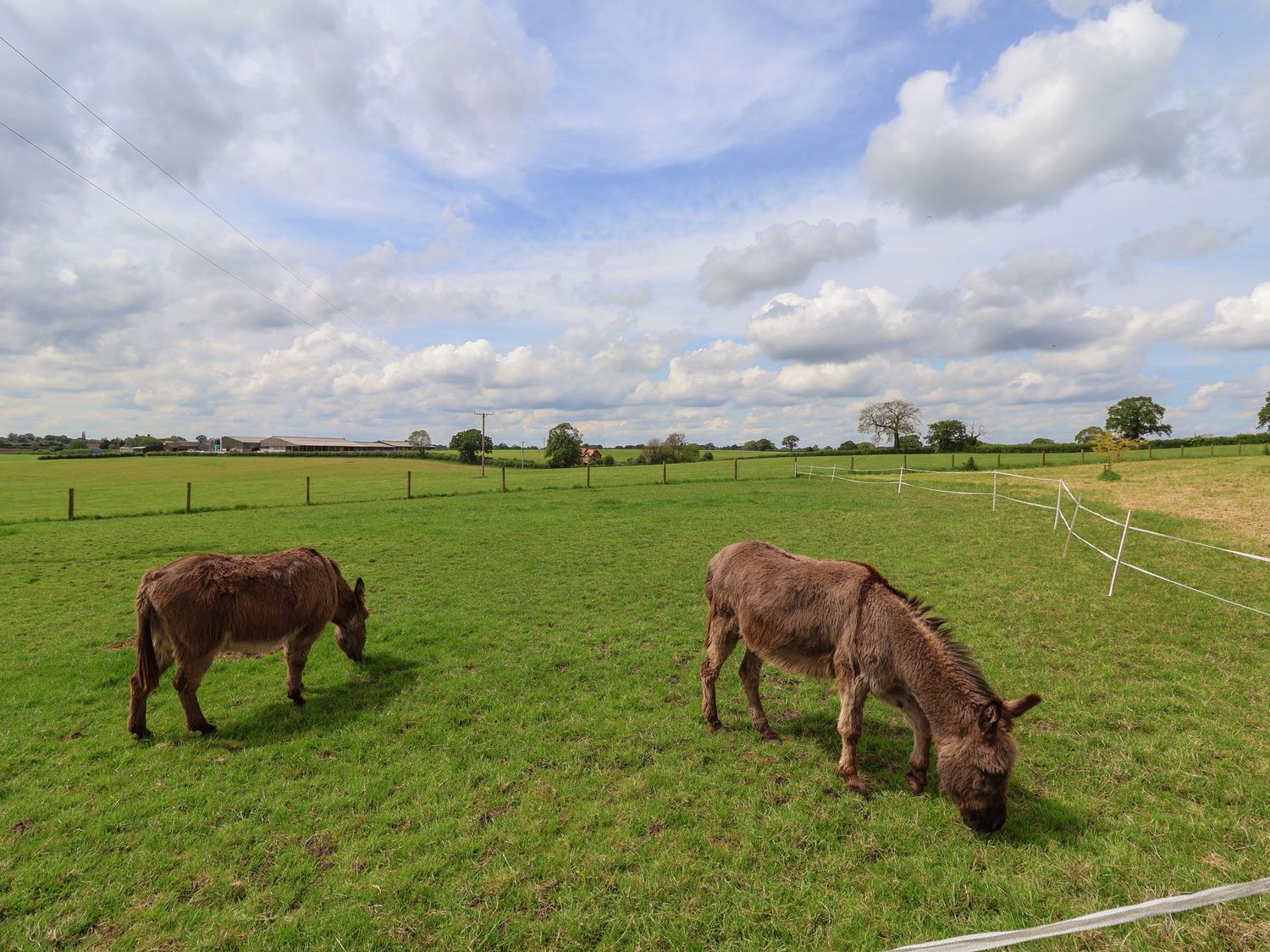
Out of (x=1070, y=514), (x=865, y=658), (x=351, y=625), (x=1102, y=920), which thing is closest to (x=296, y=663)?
(x=351, y=625)

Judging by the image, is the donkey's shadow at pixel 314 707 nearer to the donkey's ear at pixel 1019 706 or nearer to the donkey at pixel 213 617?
the donkey at pixel 213 617

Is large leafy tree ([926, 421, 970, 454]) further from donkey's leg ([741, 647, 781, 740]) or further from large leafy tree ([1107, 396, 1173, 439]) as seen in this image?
donkey's leg ([741, 647, 781, 740])

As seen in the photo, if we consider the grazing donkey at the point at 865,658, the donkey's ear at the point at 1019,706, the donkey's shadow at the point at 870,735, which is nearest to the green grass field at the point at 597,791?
the donkey's shadow at the point at 870,735

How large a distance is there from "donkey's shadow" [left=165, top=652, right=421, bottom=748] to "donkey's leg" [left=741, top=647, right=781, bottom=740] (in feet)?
15.5

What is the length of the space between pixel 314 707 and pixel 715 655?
5286 mm

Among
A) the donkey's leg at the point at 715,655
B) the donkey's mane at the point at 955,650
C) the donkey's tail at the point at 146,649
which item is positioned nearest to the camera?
the donkey's mane at the point at 955,650

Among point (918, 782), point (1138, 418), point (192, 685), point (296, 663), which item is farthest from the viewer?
point (1138, 418)

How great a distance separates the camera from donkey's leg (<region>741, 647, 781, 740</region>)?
6.04 meters

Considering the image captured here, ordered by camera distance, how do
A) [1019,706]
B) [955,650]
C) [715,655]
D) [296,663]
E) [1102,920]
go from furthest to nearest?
1. [296,663]
2. [715,655]
3. [955,650]
4. [1019,706]
5. [1102,920]

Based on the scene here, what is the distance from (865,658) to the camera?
4.96 meters

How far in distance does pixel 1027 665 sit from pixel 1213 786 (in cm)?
281

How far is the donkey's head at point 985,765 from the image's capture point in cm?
421

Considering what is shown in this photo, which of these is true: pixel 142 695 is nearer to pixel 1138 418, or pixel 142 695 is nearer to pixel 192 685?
pixel 192 685

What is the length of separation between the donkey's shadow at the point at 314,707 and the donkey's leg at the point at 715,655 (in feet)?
13.9
